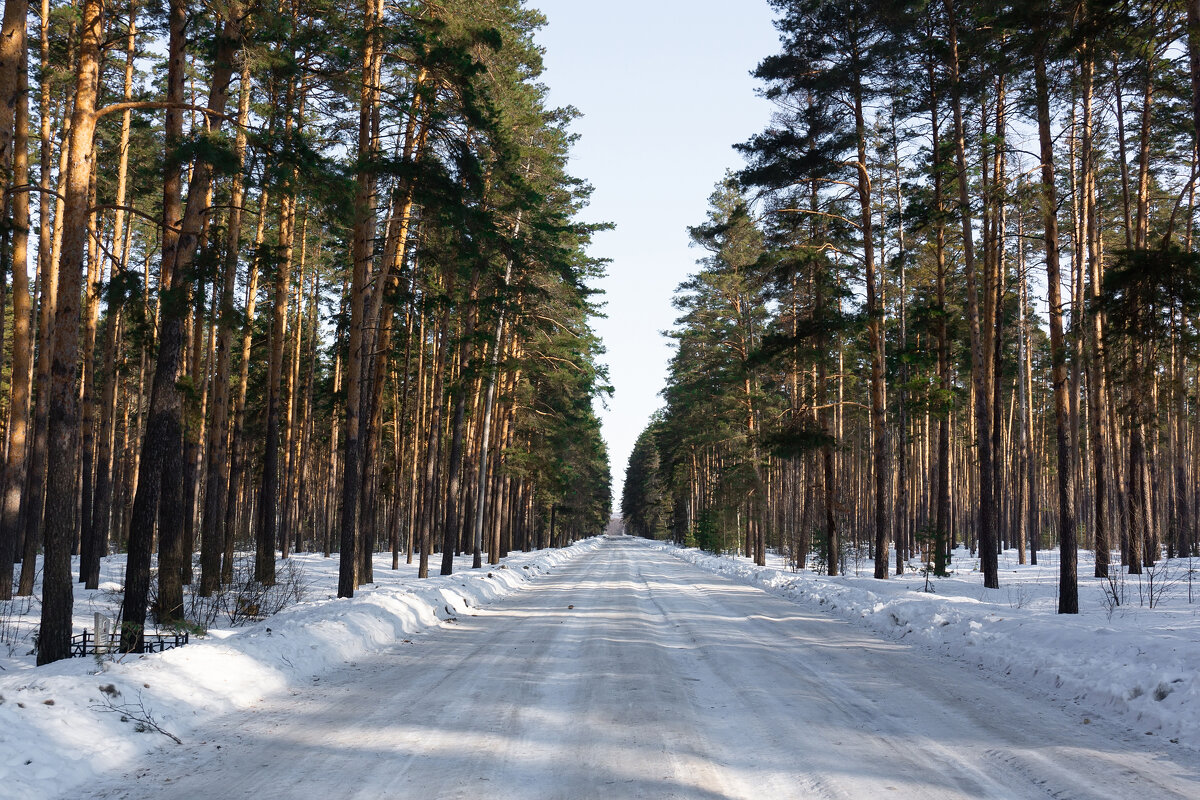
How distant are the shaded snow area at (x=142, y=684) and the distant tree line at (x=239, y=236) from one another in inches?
57.9

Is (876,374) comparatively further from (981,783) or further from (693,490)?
(693,490)

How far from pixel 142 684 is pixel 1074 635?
391 inches

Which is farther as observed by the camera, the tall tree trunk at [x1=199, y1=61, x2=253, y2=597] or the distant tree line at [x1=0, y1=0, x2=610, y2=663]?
the tall tree trunk at [x1=199, y1=61, x2=253, y2=597]

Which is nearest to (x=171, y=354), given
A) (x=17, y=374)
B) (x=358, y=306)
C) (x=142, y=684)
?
(x=142, y=684)

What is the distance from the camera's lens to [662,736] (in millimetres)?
5859

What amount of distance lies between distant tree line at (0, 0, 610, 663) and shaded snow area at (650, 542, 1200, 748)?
10.2 meters

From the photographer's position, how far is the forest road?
15.6 ft

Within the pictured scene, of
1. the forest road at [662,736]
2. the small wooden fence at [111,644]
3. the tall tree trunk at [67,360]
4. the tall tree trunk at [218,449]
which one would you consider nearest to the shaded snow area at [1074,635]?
the forest road at [662,736]

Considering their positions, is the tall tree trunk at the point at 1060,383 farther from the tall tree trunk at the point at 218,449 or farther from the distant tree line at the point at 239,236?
the tall tree trunk at the point at 218,449

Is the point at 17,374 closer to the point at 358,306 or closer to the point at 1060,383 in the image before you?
the point at 358,306

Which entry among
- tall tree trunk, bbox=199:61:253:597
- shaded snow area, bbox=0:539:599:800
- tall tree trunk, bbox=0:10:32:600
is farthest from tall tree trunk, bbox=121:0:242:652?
tall tree trunk, bbox=0:10:32:600

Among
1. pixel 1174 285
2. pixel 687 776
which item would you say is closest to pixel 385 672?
pixel 687 776

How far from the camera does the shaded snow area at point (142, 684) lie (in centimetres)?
503

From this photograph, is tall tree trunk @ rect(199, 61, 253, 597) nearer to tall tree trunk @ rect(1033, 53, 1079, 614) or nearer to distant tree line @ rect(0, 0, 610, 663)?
distant tree line @ rect(0, 0, 610, 663)
